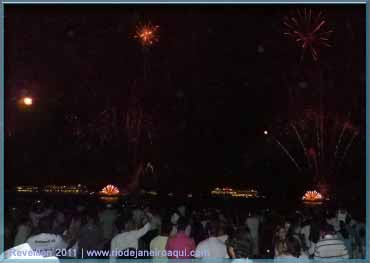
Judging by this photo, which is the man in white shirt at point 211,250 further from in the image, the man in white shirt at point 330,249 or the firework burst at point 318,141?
the firework burst at point 318,141

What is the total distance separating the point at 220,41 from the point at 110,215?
81.2 feet

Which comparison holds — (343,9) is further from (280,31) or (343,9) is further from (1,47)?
(280,31)

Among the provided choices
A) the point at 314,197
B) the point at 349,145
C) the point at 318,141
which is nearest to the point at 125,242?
the point at 314,197

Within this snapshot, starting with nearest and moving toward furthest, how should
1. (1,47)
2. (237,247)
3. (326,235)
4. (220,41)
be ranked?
(237,247), (326,235), (1,47), (220,41)

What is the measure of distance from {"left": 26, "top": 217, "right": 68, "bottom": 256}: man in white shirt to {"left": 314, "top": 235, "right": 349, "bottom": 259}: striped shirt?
303 cm

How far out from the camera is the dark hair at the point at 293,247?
21.3ft

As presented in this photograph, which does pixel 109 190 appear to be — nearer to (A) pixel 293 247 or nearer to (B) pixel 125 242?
(B) pixel 125 242

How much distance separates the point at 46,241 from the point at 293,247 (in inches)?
112

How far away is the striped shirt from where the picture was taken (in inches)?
277

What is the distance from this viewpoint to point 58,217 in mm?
9242

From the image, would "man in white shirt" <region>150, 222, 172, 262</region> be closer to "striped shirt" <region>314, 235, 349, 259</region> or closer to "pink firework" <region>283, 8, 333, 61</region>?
"striped shirt" <region>314, 235, 349, 259</region>

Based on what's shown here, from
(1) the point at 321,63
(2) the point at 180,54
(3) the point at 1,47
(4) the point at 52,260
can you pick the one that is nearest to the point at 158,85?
(2) the point at 180,54

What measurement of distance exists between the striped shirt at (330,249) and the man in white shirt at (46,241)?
3027 millimetres

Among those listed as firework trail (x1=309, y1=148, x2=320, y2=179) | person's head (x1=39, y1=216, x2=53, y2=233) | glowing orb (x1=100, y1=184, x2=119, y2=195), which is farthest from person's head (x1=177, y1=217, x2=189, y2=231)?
firework trail (x1=309, y1=148, x2=320, y2=179)
